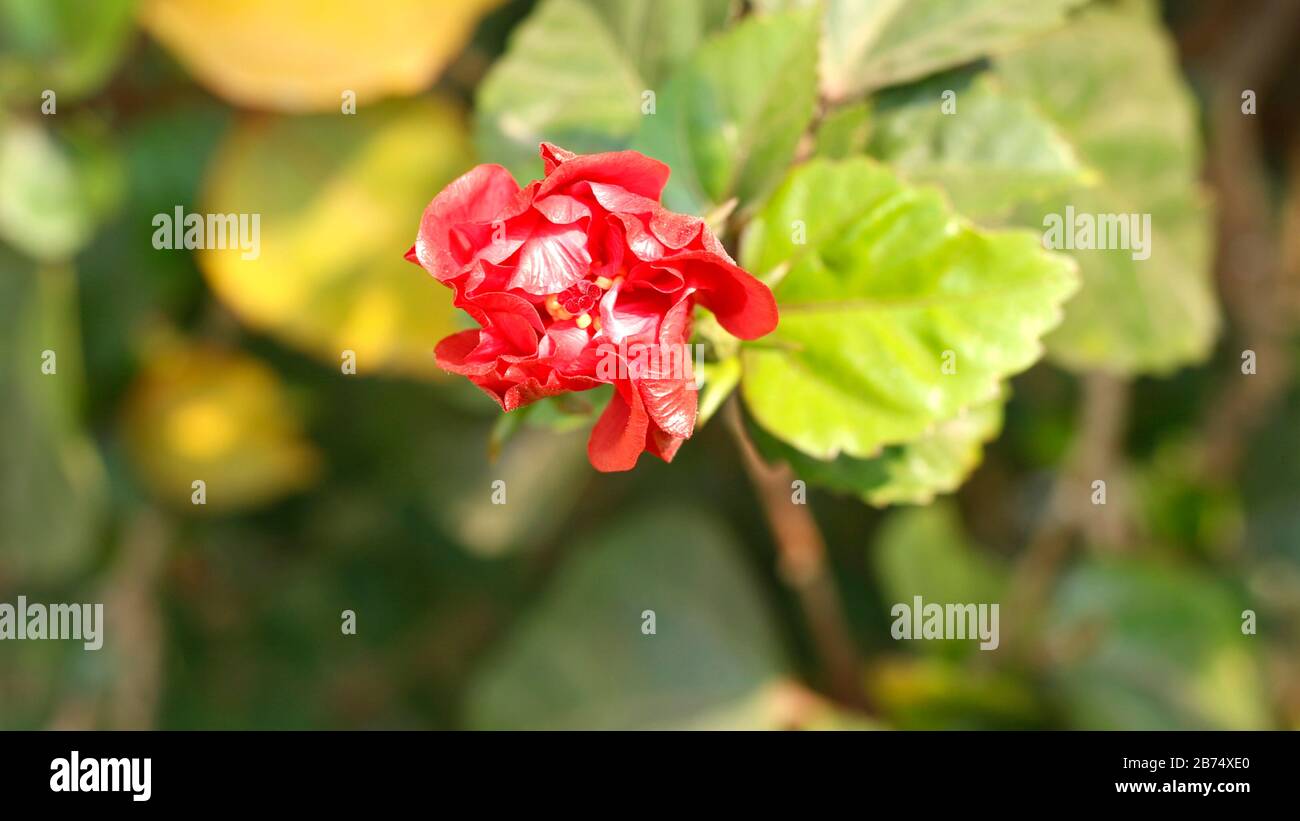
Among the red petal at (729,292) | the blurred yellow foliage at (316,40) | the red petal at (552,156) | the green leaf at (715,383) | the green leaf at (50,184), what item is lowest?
the green leaf at (715,383)

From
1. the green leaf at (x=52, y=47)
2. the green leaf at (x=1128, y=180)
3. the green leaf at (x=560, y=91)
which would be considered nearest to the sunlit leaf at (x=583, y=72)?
the green leaf at (x=560, y=91)

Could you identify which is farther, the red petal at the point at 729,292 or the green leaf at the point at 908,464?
the green leaf at the point at 908,464

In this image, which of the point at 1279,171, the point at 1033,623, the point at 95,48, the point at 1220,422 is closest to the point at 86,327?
the point at 95,48

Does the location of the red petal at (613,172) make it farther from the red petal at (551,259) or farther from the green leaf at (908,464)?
the green leaf at (908,464)

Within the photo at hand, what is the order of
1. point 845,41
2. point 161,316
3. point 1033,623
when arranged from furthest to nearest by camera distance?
1. point 161,316
2. point 1033,623
3. point 845,41

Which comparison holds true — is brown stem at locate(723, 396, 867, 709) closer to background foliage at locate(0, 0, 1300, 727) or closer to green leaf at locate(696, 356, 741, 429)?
background foliage at locate(0, 0, 1300, 727)

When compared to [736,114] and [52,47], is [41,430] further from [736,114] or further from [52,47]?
[736,114]

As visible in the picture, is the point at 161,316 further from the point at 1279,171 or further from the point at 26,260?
the point at 1279,171

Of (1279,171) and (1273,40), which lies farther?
(1279,171)
